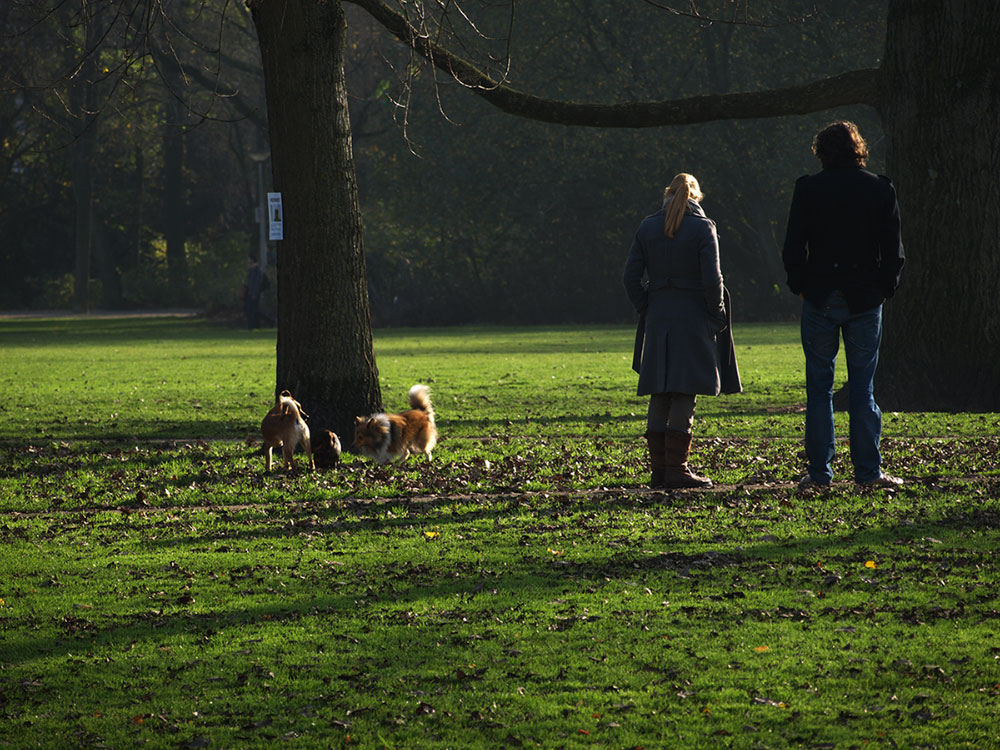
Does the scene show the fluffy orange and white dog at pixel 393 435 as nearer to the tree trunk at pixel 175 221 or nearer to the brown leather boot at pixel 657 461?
the brown leather boot at pixel 657 461

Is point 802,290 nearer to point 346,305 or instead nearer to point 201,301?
point 346,305

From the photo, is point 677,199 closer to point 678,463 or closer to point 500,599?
point 678,463

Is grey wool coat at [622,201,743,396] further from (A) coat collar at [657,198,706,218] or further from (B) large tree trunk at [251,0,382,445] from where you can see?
(B) large tree trunk at [251,0,382,445]

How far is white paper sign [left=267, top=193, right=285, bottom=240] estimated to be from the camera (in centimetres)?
1265

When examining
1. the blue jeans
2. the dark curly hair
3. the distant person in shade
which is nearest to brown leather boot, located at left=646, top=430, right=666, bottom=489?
the blue jeans

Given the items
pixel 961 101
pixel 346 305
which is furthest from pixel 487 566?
pixel 961 101

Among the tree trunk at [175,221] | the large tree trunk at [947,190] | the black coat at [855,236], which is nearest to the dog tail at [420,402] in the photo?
the black coat at [855,236]

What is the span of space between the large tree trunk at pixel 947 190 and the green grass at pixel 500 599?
1.09m

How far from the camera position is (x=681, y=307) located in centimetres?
938

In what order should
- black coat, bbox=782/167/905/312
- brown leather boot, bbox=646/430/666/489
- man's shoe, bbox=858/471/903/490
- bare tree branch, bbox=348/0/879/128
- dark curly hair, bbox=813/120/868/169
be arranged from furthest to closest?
bare tree branch, bbox=348/0/879/128 → brown leather boot, bbox=646/430/666/489 → man's shoe, bbox=858/471/903/490 → dark curly hair, bbox=813/120/868/169 → black coat, bbox=782/167/905/312

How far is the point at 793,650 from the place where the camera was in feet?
18.0

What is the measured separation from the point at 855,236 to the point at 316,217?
5.18 meters

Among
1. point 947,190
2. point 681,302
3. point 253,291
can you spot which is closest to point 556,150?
point 253,291

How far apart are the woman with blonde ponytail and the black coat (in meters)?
0.63
